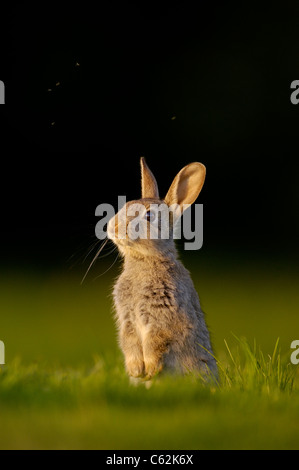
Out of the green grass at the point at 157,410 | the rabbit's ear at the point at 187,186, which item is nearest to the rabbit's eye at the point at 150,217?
the rabbit's ear at the point at 187,186

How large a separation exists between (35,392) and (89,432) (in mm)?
588

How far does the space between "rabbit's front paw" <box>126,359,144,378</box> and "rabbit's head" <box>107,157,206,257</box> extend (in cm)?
61

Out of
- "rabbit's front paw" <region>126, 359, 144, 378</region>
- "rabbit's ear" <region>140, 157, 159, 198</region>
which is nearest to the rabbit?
"rabbit's front paw" <region>126, 359, 144, 378</region>

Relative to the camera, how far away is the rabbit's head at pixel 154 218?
4.74 m

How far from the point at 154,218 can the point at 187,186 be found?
0.39m

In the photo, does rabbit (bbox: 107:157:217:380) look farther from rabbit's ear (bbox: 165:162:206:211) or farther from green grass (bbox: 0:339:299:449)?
green grass (bbox: 0:339:299:449)

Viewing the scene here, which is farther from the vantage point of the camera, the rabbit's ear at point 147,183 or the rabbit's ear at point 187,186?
the rabbit's ear at point 147,183

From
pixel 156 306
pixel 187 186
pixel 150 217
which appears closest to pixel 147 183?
pixel 187 186

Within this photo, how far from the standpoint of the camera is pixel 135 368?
4.64 meters

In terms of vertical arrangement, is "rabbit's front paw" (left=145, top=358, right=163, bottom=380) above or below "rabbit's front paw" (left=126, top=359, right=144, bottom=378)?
below

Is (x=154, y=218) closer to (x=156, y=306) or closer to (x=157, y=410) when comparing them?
(x=156, y=306)

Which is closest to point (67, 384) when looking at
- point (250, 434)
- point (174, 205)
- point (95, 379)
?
point (95, 379)

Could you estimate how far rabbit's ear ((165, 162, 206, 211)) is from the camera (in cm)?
503

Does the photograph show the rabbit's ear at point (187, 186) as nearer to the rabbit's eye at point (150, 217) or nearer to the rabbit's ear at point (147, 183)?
the rabbit's ear at point (147, 183)
